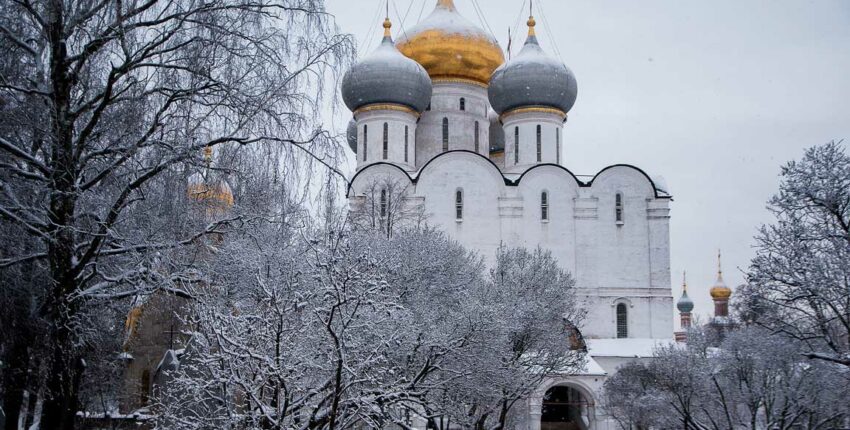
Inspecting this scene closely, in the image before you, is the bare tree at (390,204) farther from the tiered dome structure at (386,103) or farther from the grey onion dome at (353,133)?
the grey onion dome at (353,133)

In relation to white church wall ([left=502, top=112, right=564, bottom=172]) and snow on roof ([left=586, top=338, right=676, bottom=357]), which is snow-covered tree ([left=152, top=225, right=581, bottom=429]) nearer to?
snow on roof ([left=586, top=338, right=676, bottom=357])

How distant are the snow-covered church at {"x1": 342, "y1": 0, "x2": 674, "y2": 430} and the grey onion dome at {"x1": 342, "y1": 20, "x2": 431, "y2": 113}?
0.04m

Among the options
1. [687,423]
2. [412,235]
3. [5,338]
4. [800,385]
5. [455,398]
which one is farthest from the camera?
[412,235]

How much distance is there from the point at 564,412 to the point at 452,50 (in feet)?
47.9

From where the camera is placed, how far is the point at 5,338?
8.59 metres

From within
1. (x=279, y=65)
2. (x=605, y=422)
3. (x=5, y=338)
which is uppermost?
(x=279, y=65)

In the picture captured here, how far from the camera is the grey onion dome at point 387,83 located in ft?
112

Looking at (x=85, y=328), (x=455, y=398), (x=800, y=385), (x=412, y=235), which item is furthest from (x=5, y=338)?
(x=412, y=235)

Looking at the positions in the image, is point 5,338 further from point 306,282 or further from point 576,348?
point 576,348

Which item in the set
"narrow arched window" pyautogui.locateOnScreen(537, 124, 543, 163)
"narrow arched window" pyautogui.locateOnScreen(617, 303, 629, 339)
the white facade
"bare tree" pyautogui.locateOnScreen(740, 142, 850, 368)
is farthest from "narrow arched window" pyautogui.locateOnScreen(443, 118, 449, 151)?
"bare tree" pyautogui.locateOnScreen(740, 142, 850, 368)

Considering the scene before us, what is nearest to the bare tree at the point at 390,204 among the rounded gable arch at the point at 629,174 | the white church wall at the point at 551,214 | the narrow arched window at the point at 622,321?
the white church wall at the point at 551,214

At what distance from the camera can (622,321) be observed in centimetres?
3294

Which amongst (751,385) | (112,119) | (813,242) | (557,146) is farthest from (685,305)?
(112,119)

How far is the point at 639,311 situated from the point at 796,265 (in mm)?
21088
